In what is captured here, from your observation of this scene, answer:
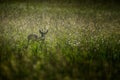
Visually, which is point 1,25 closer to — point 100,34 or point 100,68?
point 100,34

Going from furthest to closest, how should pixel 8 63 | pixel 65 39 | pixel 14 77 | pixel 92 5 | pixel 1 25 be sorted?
pixel 92 5
pixel 1 25
pixel 65 39
pixel 8 63
pixel 14 77

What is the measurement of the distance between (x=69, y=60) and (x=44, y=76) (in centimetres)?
114

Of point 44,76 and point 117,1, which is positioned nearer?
point 44,76

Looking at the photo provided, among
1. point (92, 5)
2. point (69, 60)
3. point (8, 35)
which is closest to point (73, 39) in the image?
point (8, 35)

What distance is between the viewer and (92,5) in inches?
653

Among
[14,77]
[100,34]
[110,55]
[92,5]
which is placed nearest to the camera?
[14,77]

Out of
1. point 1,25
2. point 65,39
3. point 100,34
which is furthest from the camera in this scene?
point 1,25

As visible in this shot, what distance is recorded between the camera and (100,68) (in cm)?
442

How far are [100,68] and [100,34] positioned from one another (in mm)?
3544

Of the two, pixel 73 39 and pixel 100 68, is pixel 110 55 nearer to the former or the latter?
pixel 100 68

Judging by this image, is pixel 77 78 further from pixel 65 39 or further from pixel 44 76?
pixel 65 39

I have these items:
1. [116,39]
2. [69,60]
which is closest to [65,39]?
[116,39]

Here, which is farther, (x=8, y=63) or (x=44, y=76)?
(x=8, y=63)

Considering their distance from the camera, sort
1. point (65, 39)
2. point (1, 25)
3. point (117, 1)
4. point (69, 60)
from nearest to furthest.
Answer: point (69, 60)
point (65, 39)
point (1, 25)
point (117, 1)
